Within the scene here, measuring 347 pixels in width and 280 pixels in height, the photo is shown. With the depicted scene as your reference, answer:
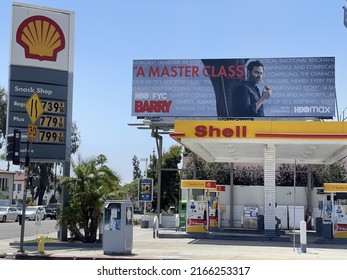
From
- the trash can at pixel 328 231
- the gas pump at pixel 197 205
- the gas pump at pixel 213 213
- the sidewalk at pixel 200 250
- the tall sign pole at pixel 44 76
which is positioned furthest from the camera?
the gas pump at pixel 213 213

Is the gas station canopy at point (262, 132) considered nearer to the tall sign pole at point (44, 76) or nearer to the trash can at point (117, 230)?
the tall sign pole at point (44, 76)

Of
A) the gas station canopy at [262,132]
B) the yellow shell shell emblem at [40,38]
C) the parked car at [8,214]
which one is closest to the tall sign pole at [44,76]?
the yellow shell shell emblem at [40,38]

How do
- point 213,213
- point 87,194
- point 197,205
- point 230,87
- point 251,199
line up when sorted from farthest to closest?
point 251,199, point 230,87, point 213,213, point 197,205, point 87,194

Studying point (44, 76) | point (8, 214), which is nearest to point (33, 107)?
point (44, 76)

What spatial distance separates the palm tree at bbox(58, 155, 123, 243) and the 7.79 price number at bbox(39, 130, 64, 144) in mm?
1804

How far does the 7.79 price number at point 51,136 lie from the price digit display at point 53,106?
0.91 meters

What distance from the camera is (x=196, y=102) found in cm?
3497

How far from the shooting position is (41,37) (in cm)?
2461

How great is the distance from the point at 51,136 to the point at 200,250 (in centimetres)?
876

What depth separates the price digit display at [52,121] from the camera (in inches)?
955

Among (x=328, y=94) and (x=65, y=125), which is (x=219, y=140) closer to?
(x=65, y=125)

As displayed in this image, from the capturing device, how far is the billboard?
3425cm

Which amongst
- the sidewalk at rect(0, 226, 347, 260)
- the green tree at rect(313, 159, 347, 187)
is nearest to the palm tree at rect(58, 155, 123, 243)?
the sidewalk at rect(0, 226, 347, 260)

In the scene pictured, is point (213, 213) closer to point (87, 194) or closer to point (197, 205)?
point (197, 205)
